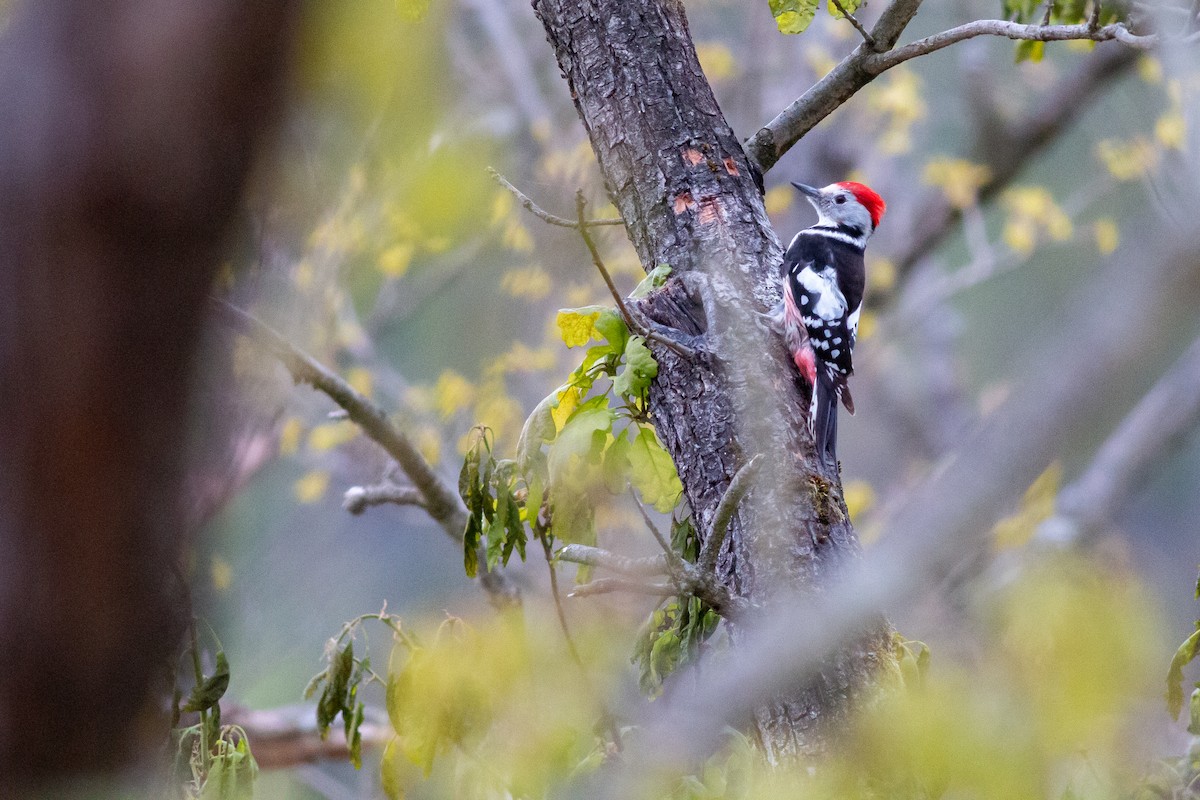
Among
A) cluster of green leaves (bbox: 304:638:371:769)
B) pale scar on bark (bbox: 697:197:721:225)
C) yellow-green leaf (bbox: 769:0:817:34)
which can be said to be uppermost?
yellow-green leaf (bbox: 769:0:817:34)

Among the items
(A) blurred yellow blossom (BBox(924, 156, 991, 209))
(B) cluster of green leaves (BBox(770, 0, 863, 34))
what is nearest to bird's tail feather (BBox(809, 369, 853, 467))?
(B) cluster of green leaves (BBox(770, 0, 863, 34))

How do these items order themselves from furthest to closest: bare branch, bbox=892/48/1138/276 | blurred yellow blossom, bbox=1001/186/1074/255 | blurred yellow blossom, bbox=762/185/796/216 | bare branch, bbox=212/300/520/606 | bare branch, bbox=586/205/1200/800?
blurred yellow blossom, bbox=1001/186/1074/255, blurred yellow blossom, bbox=762/185/796/216, bare branch, bbox=892/48/1138/276, bare branch, bbox=212/300/520/606, bare branch, bbox=586/205/1200/800

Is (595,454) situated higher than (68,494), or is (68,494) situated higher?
(595,454)

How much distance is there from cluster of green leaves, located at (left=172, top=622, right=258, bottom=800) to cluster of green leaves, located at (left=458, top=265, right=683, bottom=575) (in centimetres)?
56

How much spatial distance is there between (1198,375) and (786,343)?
150cm

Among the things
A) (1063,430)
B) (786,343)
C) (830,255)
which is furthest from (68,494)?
(830,255)

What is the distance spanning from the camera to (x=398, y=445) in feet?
11.0

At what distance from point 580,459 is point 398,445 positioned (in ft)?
4.37

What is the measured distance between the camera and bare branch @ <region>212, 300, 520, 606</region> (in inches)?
122

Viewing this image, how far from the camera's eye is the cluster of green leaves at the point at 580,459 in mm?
2152

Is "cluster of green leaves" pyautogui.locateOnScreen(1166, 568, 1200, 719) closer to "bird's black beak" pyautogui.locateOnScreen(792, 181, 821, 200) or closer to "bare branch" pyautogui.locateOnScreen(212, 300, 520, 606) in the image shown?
"bare branch" pyautogui.locateOnScreen(212, 300, 520, 606)

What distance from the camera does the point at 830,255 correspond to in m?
4.07

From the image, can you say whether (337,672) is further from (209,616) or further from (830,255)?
(830,255)

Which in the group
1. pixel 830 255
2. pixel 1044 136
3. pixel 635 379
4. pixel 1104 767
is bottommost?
pixel 1104 767
